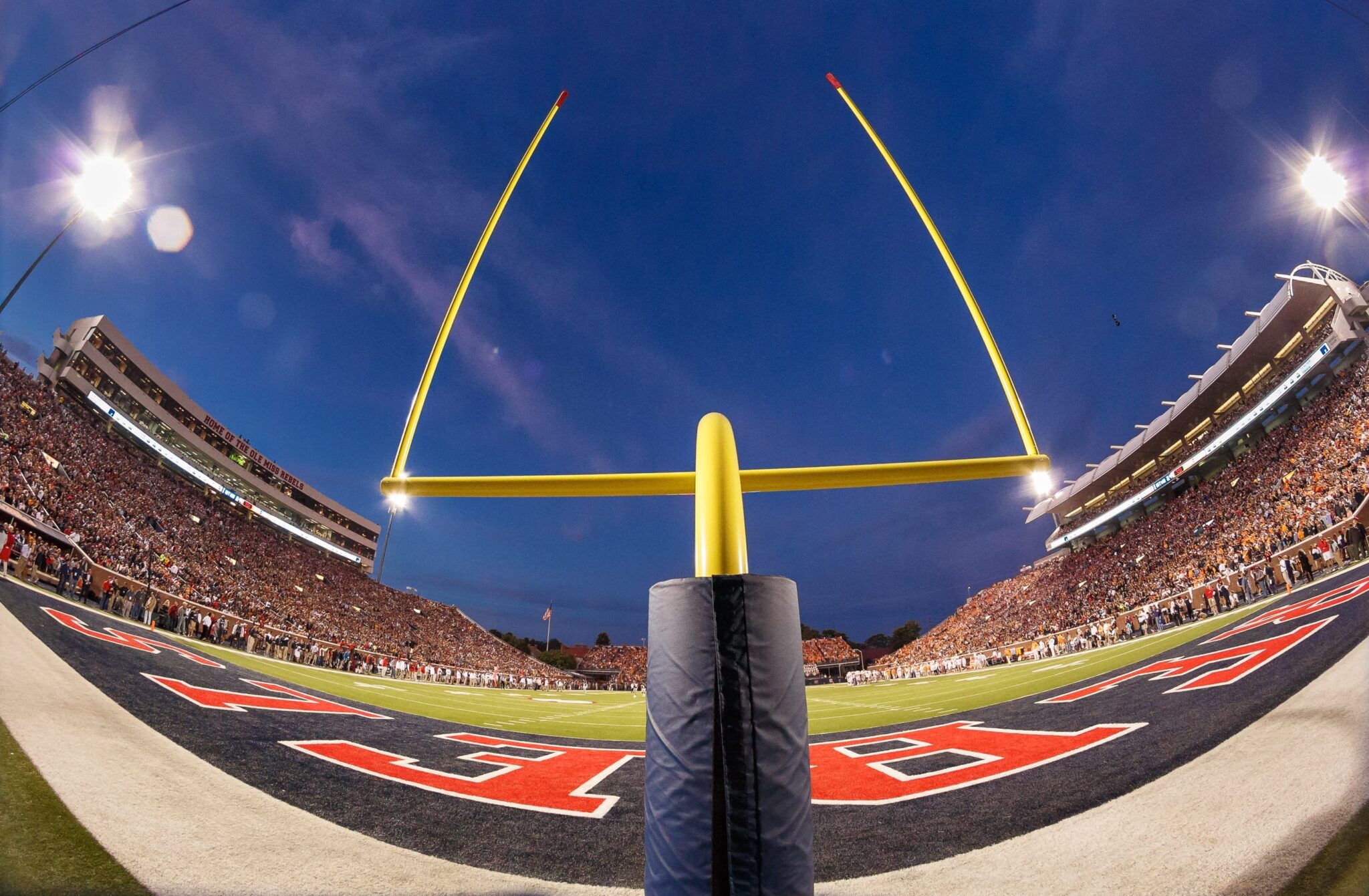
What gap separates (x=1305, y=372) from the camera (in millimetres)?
16828

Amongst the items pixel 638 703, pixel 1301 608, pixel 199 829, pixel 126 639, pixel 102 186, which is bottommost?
pixel 638 703

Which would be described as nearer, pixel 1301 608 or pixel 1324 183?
pixel 1324 183

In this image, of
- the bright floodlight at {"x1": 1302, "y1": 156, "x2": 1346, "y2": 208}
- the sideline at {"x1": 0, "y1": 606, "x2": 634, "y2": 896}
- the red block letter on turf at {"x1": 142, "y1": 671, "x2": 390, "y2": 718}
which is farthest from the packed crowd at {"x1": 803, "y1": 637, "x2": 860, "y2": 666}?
the sideline at {"x1": 0, "y1": 606, "x2": 634, "y2": 896}

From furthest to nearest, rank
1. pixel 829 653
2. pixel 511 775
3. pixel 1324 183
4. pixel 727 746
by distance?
pixel 829 653 → pixel 511 775 → pixel 1324 183 → pixel 727 746

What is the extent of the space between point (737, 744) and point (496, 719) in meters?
10.1

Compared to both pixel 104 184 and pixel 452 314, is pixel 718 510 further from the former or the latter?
pixel 104 184

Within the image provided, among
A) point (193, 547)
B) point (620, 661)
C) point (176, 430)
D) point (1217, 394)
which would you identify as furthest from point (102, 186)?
point (620, 661)

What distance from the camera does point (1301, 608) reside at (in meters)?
7.65

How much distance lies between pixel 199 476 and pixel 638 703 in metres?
34.2

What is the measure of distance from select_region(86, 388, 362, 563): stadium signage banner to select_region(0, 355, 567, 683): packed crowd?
78 cm

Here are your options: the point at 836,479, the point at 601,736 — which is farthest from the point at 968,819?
A: the point at 601,736

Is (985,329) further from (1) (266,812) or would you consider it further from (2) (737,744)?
(1) (266,812)

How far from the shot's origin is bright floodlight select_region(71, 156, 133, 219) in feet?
19.0

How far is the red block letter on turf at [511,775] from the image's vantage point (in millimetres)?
3557
